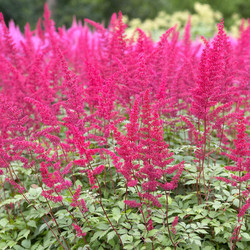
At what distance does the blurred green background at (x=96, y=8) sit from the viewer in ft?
70.5

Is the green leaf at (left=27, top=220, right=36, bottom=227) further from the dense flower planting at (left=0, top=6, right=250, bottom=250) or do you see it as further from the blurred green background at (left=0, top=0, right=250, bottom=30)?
the blurred green background at (left=0, top=0, right=250, bottom=30)

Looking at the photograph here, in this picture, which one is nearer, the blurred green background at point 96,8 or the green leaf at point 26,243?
the green leaf at point 26,243

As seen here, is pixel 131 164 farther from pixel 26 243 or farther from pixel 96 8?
pixel 96 8

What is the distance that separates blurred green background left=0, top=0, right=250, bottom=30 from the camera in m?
21.5

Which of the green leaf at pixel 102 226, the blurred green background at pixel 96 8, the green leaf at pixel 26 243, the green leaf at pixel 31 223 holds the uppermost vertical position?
the blurred green background at pixel 96 8

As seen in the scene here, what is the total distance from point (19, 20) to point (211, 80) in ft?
69.8

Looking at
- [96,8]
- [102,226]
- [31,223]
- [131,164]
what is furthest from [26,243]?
[96,8]

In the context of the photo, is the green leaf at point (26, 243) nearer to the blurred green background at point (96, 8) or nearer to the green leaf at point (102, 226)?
the green leaf at point (102, 226)

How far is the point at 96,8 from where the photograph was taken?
81.7 ft

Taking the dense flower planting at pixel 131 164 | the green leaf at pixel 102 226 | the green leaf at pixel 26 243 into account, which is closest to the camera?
the dense flower planting at pixel 131 164

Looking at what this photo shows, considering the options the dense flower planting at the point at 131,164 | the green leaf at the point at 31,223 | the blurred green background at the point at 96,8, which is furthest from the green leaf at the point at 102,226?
the blurred green background at the point at 96,8

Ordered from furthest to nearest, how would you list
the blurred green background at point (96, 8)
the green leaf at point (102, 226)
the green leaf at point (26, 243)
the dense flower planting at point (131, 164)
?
the blurred green background at point (96, 8) < the green leaf at point (26, 243) < the green leaf at point (102, 226) < the dense flower planting at point (131, 164)

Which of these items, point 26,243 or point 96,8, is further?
point 96,8

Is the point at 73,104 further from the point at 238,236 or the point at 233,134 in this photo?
the point at 233,134
